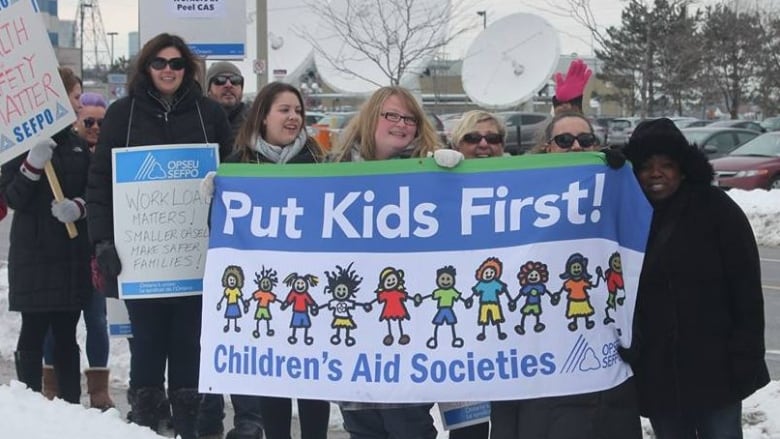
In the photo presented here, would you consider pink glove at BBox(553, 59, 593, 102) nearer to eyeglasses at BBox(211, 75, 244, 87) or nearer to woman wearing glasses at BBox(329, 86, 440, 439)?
woman wearing glasses at BBox(329, 86, 440, 439)

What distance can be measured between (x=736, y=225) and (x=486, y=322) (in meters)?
0.96

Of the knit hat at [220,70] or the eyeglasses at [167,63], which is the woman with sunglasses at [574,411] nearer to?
the eyeglasses at [167,63]

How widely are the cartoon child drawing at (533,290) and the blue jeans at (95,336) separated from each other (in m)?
3.20

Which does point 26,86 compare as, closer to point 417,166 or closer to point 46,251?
point 46,251

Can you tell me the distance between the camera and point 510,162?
4352mm

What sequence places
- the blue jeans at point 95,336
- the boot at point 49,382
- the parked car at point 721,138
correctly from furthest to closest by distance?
1. the parked car at point 721,138
2. the boot at point 49,382
3. the blue jeans at point 95,336

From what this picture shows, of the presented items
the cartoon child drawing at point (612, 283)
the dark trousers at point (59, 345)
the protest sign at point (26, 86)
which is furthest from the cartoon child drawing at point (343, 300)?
the dark trousers at point (59, 345)

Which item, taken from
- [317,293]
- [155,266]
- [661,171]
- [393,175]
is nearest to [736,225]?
[661,171]

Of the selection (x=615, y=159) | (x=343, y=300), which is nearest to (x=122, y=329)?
(x=343, y=300)

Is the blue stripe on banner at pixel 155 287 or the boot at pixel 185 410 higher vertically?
the blue stripe on banner at pixel 155 287

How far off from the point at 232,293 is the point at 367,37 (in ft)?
77.7

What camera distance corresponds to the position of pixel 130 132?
17.9 feet

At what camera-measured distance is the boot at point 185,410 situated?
5699mm

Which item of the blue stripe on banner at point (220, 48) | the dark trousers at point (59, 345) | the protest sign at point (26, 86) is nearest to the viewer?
the protest sign at point (26, 86)
